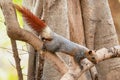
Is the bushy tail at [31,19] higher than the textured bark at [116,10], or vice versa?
the textured bark at [116,10]

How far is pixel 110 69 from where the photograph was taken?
1.50m

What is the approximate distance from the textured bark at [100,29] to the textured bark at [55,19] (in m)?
0.16

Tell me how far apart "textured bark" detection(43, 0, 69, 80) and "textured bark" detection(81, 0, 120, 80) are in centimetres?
16

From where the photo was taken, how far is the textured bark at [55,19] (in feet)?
4.18

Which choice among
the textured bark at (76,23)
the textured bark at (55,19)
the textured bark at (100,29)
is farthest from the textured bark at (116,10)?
the textured bark at (55,19)

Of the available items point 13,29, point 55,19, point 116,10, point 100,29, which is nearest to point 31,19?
point 13,29

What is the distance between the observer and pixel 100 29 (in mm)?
1492

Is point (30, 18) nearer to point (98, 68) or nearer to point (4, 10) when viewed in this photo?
point (4, 10)

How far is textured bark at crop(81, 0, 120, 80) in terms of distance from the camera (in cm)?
144

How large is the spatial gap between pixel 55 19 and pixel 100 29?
27 centimetres

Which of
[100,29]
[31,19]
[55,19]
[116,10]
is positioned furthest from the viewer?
[116,10]

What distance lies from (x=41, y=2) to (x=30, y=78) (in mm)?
314

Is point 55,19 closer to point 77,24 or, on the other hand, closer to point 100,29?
point 77,24

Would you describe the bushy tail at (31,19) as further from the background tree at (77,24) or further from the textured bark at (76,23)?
the textured bark at (76,23)
